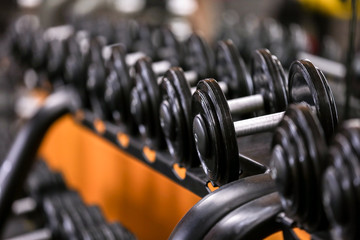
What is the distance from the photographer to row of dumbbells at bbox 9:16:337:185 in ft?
1.87

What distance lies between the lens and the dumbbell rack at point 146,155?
0.67 metres

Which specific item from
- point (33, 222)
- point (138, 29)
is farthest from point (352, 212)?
point (33, 222)

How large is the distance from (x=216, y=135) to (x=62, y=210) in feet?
2.83

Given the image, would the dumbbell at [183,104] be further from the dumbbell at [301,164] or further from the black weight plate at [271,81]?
the dumbbell at [301,164]

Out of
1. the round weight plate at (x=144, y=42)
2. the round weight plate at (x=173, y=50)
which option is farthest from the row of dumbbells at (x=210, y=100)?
the round weight plate at (x=144, y=42)

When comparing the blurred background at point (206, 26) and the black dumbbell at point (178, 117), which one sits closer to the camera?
the black dumbbell at point (178, 117)

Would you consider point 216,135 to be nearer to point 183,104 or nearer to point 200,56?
point 183,104

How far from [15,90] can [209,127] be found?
2.52 m

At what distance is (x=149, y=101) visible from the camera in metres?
0.78

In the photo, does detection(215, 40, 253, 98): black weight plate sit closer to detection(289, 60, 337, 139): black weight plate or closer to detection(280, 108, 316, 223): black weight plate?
detection(289, 60, 337, 139): black weight plate

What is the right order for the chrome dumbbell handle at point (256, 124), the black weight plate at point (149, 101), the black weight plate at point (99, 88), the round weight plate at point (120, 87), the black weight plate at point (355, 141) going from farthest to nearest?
the black weight plate at point (99, 88)
the round weight plate at point (120, 87)
the black weight plate at point (149, 101)
the chrome dumbbell handle at point (256, 124)
the black weight plate at point (355, 141)

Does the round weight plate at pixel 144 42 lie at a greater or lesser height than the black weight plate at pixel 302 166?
lesser

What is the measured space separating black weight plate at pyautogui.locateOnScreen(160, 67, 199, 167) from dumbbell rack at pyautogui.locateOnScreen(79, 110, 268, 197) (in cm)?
3

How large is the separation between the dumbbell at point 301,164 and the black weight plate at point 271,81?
23cm
